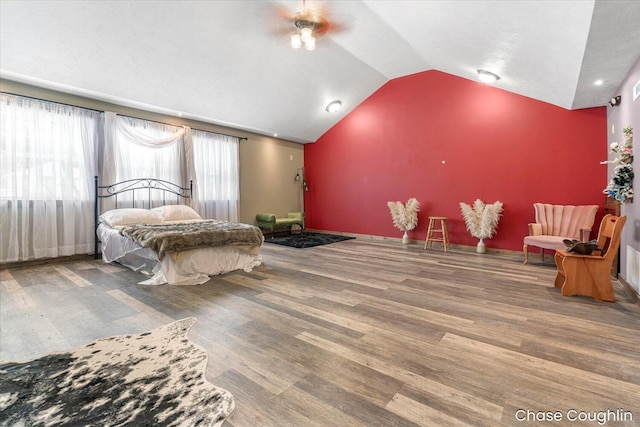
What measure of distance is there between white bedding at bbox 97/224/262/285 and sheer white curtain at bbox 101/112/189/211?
1021 mm

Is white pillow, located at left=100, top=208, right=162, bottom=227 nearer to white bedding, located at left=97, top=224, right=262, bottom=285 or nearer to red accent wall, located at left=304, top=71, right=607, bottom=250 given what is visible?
white bedding, located at left=97, top=224, right=262, bottom=285

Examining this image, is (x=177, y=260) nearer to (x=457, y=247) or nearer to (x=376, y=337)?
(x=376, y=337)

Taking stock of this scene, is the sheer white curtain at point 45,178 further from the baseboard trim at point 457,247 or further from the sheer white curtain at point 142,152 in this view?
the baseboard trim at point 457,247

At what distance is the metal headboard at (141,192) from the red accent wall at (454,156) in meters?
3.51

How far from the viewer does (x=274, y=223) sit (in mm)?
6664

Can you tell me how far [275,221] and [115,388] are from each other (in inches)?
209

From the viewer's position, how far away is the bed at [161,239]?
3271 mm

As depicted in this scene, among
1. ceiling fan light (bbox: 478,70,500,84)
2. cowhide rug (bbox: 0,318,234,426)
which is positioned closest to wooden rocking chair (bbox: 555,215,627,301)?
ceiling fan light (bbox: 478,70,500,84)

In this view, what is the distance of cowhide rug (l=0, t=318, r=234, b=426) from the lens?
123 centimetres

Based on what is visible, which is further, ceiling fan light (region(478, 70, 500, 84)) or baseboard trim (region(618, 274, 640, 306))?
ceiling fan light (region(478, 70, 500, 84))

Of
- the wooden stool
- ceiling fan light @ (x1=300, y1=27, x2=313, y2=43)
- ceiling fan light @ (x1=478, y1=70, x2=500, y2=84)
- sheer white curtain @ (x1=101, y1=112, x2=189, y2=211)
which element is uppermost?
ceiling fan light @ (x1=300, y1=27, x2=313, y2=43)

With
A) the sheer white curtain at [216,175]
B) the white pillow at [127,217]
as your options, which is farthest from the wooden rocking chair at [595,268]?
the sheer white curtain at [216,175]

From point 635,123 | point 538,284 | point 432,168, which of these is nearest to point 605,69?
point 635,123

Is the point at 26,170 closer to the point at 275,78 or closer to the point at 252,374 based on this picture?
the point at 275,78
